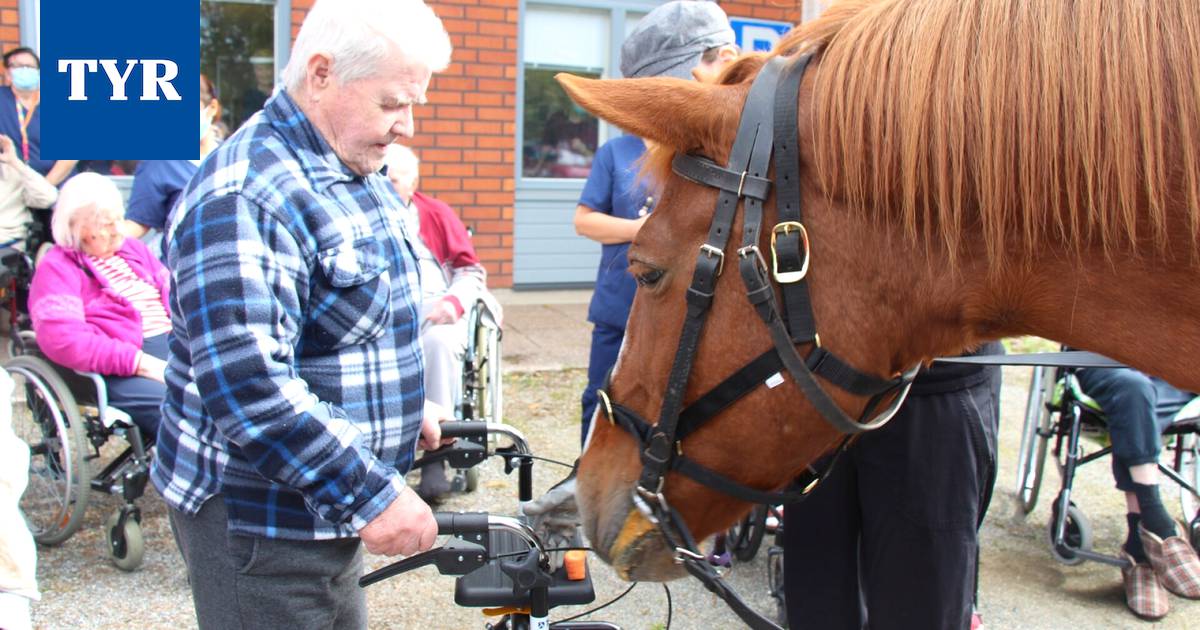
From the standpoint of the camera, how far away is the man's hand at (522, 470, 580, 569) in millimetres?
2010

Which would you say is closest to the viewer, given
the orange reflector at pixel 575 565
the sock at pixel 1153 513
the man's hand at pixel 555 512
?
the man's hand at pixel 555 512

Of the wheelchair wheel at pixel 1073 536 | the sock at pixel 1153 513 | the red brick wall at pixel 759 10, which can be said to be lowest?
the wheelchair wheel at pixel 1073 536

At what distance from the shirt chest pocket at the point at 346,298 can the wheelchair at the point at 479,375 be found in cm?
300

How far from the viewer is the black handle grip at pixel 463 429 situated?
91.7 inches

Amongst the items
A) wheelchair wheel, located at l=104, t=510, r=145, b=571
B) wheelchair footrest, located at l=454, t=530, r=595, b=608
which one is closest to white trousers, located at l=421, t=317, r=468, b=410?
wheelchair wheel, located at l=104, t=510, r=145, b=571

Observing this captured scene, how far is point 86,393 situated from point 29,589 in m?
2.39

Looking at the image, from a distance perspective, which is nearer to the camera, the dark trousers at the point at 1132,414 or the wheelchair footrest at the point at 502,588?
the wheelchair footrest at the point at 502,588

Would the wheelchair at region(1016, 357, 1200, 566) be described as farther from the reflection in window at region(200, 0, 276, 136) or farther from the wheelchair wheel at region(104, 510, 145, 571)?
the reflection in window at region(200, 0, 276, 136)

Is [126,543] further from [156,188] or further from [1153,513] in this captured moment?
[1153,513]

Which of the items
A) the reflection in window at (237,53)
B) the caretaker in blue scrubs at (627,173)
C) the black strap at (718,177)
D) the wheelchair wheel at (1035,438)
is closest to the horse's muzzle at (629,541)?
the black strap at (718,177)

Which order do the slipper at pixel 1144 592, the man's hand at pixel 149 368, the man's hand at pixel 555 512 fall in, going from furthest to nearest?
1. the man's hand at pixel 149 368
2. the slipper at pixel 1144 592
3. the man's hand at pixel 555 512

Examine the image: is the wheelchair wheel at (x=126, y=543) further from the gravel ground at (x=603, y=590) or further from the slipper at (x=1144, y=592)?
the slipper at (x=1144, y=592)

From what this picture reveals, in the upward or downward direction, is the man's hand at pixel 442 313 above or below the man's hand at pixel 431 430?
below

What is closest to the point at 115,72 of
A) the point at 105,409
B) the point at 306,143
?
the point at 105,409
